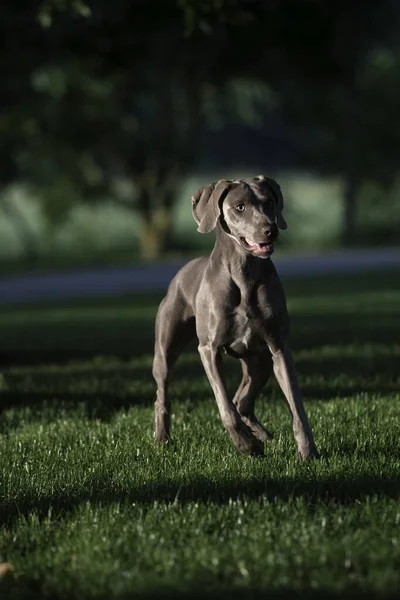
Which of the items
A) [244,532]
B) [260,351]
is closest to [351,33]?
[260,351]

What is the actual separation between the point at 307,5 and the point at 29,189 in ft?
46.9

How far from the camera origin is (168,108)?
32344 millimetres

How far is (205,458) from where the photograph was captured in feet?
22.9

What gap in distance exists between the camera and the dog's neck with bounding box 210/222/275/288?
6.86m

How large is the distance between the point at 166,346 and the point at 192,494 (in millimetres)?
1914

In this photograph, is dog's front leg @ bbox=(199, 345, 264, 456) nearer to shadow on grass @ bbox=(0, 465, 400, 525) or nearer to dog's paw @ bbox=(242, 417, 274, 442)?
shadow on grass @ bbox=(0, 465, 400, 525)

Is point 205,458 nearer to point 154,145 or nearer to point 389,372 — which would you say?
point 389,372

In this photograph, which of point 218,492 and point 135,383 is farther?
point 135,383

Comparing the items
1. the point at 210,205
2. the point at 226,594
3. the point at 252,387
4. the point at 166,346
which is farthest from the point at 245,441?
the point at 226,594

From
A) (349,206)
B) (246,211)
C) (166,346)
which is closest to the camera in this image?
(246,211)

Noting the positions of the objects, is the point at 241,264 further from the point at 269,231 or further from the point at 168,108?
the point at 168,108

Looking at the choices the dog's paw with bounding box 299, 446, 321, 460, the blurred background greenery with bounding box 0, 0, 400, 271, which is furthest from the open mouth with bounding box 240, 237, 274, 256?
the blurred background greenery with bounding box 0, 0, 400, 271

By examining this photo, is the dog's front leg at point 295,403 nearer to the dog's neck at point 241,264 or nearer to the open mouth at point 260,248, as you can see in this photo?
the dog's neck at point 241,264

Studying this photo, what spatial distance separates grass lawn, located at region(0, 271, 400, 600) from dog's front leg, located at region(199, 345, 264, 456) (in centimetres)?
10
